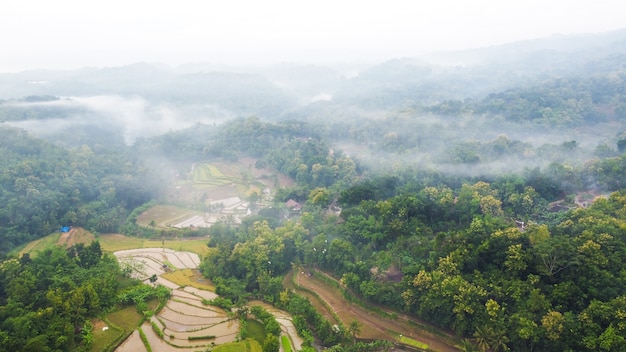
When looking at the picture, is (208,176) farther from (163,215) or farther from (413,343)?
(413,343)

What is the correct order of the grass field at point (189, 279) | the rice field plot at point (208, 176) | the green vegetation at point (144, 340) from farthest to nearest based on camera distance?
the rice field plot at point (208, 176)
the grass field at point (189, 279)
the green vegetation at point (144, 340)

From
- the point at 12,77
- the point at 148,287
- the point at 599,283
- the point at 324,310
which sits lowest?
the point at 324,310

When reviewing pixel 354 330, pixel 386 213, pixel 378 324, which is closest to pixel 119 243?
pixel 386 213

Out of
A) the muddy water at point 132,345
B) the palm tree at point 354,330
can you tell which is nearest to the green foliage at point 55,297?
the muddy water at point 132,345

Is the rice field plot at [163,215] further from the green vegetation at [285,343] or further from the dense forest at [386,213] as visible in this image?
the green vegetation at [285,343]

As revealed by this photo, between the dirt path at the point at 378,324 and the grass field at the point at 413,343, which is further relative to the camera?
the dirt path at the point at 378,324

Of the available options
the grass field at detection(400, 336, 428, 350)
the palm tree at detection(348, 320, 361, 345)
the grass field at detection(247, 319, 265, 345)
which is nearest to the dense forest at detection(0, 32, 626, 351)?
the palm tree at detection(348, 320, 361, 345)

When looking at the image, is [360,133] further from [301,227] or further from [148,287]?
[148,287]

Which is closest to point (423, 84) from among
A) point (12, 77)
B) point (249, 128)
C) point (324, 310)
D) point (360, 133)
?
point (360, 133)
